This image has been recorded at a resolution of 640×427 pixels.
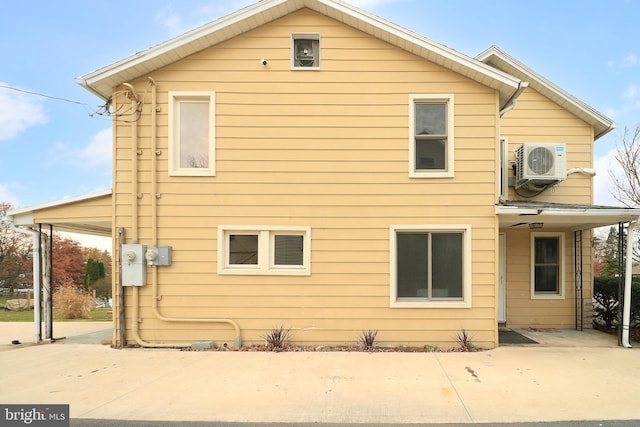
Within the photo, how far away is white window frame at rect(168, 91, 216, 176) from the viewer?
6.24 m

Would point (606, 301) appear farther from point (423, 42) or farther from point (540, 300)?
point (423, 42)

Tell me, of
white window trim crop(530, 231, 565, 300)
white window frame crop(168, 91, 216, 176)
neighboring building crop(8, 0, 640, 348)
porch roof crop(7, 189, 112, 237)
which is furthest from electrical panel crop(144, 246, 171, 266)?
white window trim crop(530, 231, 565, 300)

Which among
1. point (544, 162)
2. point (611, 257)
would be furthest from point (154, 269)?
point (611, 257)

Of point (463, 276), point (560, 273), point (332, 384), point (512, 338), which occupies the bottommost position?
point (512, 338)

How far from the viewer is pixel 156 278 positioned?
614 centimetres

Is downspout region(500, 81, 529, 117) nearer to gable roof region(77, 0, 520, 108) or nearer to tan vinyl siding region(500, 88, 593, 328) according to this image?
gable roof region(77, 0, 520, 108)

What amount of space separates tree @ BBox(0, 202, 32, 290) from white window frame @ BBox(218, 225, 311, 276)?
2009 centimetres

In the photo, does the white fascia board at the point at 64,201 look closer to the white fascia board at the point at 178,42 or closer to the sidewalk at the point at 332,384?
the white fascia board at the point at 178,42

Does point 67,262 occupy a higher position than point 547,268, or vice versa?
point 547,268

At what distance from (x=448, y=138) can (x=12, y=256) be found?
25229 mm

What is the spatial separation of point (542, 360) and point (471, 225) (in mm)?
2473

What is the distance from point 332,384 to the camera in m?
4.39

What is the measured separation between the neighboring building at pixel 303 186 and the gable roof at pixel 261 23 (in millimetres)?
35

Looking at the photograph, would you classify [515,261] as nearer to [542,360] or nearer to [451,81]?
[542,360]
